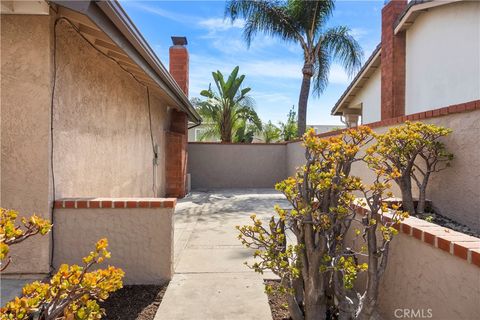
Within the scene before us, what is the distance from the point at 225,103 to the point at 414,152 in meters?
14.5

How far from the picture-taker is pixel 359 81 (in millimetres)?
14359

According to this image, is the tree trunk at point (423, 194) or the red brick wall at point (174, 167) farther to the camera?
the red brick wall at point (174, 167)

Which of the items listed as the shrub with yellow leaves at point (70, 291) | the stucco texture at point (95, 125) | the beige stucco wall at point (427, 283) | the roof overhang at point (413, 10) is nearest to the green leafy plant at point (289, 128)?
the roof overhang at point (413, 10)

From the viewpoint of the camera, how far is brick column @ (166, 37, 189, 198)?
39.1ft

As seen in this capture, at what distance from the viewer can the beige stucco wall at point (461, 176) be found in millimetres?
3967

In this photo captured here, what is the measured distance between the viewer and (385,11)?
11.0 meters

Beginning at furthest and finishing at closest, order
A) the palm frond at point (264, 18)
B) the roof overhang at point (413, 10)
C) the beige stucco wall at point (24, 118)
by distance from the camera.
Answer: the palm frond at point (264, 18) → the roof overhang at point (413, 10) → the beige stucco wall at point (24, 118)

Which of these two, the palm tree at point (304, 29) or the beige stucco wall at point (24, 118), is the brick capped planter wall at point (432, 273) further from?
the palm tree at point (304, 29)

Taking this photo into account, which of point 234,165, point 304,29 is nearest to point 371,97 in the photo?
point 304,29

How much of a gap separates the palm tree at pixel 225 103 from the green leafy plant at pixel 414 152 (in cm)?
1413

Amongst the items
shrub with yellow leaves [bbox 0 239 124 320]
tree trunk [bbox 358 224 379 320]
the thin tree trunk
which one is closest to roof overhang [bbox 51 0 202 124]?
shrub with yellow leaves [bbox 0 239 124 320]

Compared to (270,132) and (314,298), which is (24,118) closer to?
(314,298)

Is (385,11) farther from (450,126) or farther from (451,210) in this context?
(451,210)

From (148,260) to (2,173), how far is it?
1.95 metres
